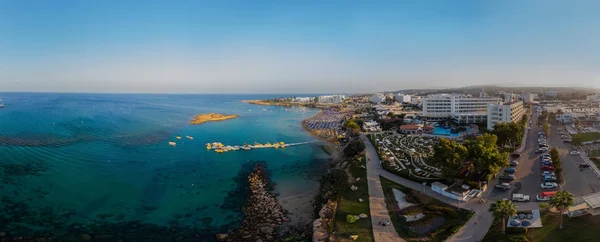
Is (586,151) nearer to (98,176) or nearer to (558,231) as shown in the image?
(558,231)

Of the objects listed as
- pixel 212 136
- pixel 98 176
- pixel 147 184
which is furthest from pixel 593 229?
pixel 212 136

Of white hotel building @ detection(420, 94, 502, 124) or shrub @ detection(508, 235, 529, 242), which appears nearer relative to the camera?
shrub @ detection(508, 235, 529, 242)

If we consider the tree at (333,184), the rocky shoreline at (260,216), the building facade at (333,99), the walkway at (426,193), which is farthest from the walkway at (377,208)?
the building facade at (333,99)

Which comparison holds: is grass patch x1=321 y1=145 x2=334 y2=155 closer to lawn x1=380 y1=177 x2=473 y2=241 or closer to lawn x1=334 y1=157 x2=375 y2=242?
lawn x1=334 y1=157 x2=375 y2=242

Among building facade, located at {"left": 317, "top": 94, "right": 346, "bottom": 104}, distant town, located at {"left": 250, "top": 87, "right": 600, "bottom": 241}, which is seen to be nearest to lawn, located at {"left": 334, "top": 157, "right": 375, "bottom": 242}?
distant town, located at {"left": 250, "top": 87, "right": 600, "bottom": 241}

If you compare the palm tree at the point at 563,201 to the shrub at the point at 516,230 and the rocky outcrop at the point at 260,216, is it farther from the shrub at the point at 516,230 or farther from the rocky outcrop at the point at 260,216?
the rocky outcrop at the point at 260,216

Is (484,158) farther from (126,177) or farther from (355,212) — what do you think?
(126,177)

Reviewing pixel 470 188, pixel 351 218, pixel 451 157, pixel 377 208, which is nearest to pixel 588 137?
pixel 470 188
